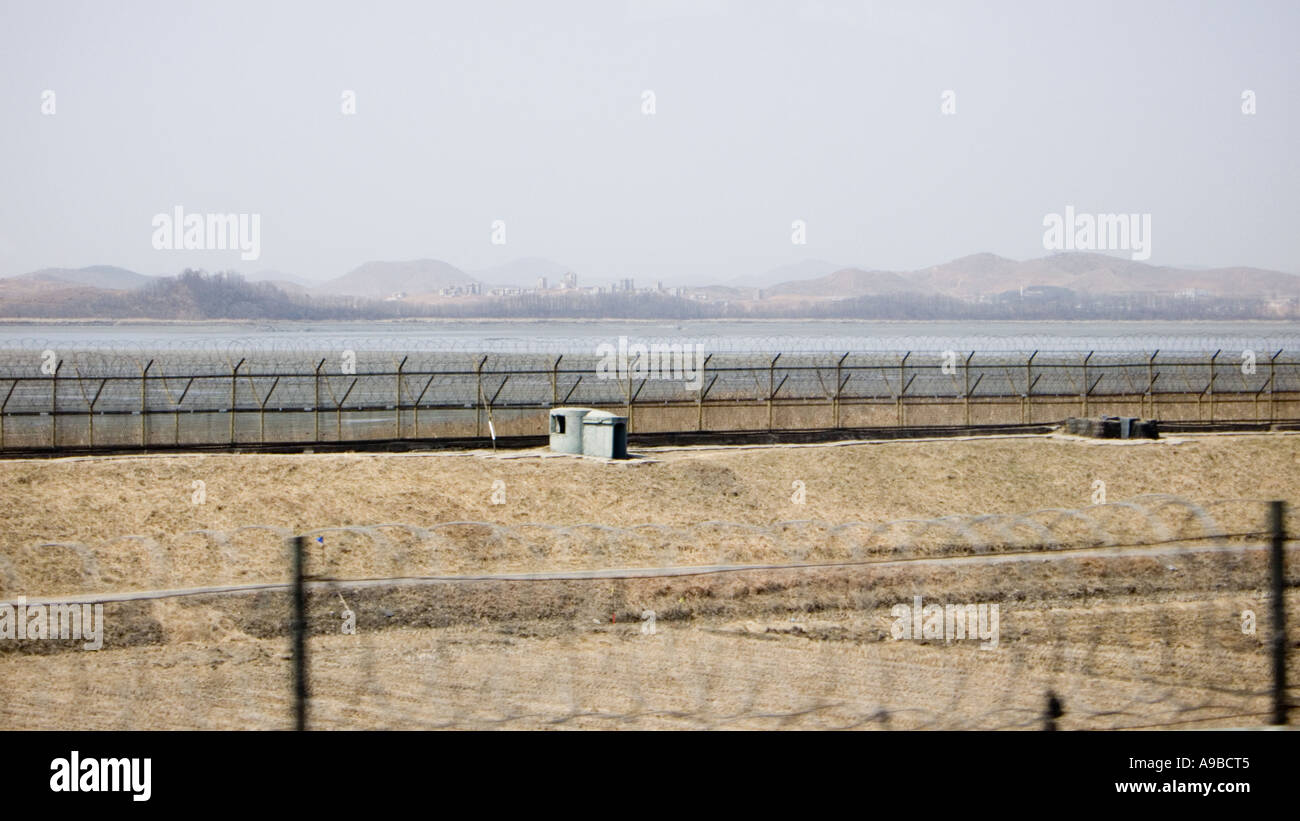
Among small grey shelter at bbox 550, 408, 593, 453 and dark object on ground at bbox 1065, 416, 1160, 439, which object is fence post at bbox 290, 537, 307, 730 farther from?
dark object on ground at bbox 1065, 416, 1160, 439

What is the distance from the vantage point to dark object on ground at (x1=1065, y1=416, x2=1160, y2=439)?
3766cm

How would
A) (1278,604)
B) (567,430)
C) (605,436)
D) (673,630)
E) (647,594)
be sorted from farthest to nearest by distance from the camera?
(567,430) → (605,436) → (647,594) → (673,630) → (1278,604)

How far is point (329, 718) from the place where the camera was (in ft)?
33.5

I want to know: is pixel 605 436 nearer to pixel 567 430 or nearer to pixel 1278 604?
pixel 567 430

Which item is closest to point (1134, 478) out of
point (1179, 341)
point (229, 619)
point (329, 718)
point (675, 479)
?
point (675, 479)

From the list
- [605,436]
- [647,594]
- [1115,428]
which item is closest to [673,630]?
[647,594]

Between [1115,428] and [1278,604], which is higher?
[1278,604]

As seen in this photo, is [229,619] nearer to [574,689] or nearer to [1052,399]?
[574,689]

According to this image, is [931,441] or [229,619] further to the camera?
[931,441]

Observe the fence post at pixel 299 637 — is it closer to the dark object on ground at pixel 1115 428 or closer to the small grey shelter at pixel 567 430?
the small grey shelter at pixel 567 430

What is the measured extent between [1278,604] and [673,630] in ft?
34.2

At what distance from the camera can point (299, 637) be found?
664 centimetres

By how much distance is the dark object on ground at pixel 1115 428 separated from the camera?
37.7m
